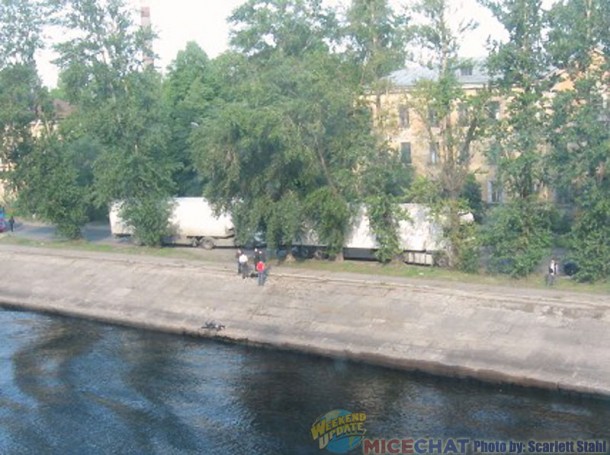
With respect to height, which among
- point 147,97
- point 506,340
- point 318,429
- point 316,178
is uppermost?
point 147,97

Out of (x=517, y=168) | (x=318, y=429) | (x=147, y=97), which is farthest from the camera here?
(x=147, y=97)

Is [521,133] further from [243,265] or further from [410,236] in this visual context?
[243,265]

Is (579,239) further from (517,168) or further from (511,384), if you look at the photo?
(511,384)

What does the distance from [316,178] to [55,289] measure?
18.5 m

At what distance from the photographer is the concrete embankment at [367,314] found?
3091 cm

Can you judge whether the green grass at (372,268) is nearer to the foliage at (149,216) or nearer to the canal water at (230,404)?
the foliage at (149,216)

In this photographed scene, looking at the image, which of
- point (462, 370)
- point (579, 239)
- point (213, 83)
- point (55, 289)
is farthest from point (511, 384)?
point (213, 83)

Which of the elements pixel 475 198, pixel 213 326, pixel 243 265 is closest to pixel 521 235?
pixel 475 198

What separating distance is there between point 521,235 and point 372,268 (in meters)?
8.67

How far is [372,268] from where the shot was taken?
43375mm

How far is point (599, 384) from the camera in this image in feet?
92.9

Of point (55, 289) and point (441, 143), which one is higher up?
point (441, 143)

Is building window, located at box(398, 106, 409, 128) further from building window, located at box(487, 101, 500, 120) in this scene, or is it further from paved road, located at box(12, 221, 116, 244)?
paved road, located at box(12, 221, 116, 244)

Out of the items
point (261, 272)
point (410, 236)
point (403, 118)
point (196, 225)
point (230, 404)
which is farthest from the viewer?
point (196, 225)
